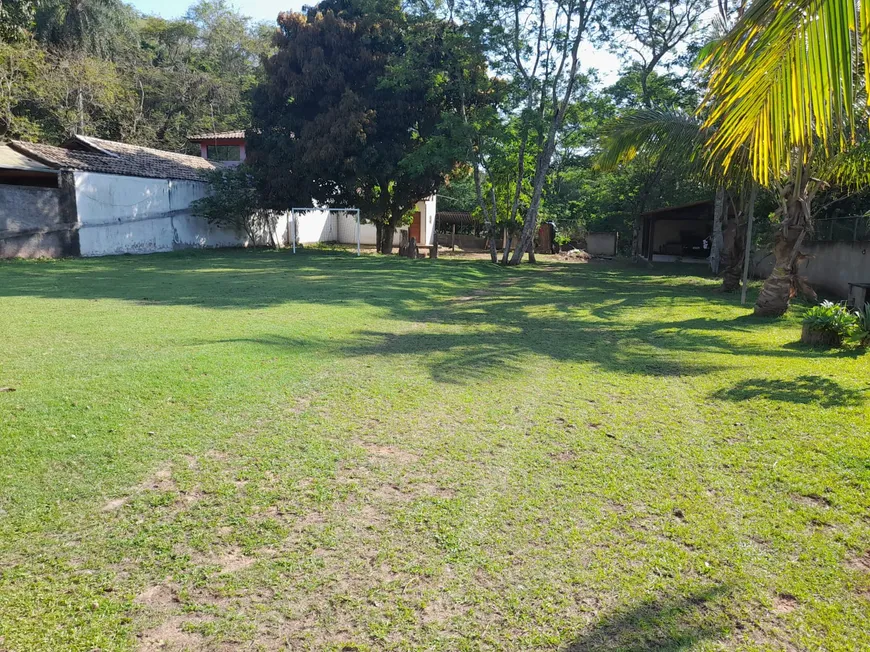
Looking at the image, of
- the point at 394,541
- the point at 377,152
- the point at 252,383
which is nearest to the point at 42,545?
the point at 394,541

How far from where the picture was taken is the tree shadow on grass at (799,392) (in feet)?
17.0

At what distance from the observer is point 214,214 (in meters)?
23.8

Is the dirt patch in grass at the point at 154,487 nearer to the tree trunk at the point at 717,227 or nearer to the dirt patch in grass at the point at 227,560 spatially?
the dirt patch in grass at the point at 227,560

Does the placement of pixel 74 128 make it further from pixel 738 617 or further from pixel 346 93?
pixel 738 617

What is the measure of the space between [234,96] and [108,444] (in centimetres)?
3864

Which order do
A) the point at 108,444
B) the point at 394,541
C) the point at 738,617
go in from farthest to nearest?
the point at 108,444
the point at 394,541
the point at 738,617

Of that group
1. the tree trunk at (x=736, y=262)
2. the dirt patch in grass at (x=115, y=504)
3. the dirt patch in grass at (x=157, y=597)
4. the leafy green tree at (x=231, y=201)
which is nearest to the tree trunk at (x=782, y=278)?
the tree trunk at (x=736, y=262)

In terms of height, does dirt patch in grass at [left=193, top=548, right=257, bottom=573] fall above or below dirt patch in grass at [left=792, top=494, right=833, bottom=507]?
above

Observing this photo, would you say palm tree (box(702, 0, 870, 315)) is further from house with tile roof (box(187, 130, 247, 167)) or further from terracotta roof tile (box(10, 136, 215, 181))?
house with tile roof (box(187, 130, 247, 167))

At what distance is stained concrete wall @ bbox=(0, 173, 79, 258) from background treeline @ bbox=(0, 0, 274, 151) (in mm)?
6430

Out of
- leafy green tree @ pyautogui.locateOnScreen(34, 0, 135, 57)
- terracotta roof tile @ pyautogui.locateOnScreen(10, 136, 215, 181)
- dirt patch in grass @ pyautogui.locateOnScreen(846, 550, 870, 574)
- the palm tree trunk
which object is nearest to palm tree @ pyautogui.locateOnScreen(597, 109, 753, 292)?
the palm tree trunk

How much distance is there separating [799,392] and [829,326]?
2.65 meters

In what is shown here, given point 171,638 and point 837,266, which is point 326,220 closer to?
point 837,266

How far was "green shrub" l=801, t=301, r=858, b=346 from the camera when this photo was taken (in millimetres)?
7375
